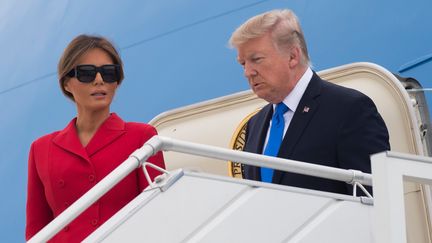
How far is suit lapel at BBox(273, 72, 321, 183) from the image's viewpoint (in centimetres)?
240

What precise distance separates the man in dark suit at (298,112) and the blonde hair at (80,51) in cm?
37

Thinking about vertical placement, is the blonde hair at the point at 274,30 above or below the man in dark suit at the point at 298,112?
above

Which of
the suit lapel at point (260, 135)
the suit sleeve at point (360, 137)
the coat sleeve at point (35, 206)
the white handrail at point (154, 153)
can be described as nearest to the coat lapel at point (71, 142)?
the coat sleeve at point (35, 206)

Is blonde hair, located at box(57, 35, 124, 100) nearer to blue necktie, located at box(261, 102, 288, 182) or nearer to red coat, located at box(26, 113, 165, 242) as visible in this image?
red coat, located at box(26, 113, 165, 242)

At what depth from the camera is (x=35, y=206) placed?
2.43 metres

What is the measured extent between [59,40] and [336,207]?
13.1ft

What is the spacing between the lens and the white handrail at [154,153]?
1.64 m

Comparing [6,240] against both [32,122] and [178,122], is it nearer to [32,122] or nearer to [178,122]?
[32,122]

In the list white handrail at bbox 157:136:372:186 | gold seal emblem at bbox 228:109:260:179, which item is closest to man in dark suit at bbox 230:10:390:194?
white handrail at bbox 157:136:372:186

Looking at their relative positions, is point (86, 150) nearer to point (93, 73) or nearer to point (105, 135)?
point (105, 135)

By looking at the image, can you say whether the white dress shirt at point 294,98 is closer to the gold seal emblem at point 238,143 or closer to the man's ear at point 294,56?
the man's ear at point 294,56

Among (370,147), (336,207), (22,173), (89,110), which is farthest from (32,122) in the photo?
(336,207)

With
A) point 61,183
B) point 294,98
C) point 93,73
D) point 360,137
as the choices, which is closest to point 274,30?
point 294,98

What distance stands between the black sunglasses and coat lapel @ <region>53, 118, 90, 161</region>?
0.51 feet
